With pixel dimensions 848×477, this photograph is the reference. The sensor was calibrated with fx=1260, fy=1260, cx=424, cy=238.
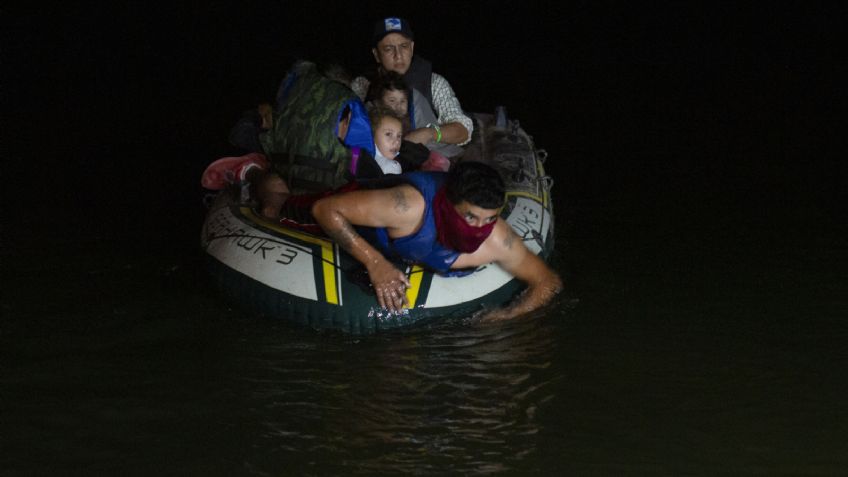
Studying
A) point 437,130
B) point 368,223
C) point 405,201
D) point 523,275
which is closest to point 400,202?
point 405,201

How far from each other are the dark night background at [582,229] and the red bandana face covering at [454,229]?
0.63 metres

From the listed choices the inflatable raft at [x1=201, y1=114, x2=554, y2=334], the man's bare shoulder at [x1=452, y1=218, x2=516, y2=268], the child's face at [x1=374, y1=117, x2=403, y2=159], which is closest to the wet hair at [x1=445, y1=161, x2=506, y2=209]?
the man's bare shoulder at [x1=452, y1=218, x2=516, y2=268]

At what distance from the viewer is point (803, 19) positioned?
74.5 feet

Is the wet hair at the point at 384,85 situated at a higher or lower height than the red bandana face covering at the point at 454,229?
higher

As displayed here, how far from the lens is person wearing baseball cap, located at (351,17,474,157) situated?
779cm

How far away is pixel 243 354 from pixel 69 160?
19.1ft

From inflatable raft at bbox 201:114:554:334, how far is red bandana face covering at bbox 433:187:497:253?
0.33m

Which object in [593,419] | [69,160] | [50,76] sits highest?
[50,76]

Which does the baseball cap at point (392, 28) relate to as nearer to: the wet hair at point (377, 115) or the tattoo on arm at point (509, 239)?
the wet hair at point (377, 115)

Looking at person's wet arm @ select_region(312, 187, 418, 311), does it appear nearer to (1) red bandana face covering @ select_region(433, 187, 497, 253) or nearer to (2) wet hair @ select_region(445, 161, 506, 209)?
(1) red bandana face covering @ select_region(433, 187, 497, 253)

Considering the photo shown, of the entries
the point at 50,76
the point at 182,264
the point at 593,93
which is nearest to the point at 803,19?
the point at 593,93

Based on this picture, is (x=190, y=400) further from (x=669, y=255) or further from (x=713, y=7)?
(x=713, y=7)

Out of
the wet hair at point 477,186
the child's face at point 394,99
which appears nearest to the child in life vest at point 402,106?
Result: the child's face at point 394,99

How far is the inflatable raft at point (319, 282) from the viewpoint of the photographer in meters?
6.10
